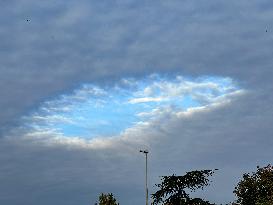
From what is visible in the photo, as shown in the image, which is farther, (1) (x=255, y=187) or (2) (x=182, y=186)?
(1) (x=255, y=187)

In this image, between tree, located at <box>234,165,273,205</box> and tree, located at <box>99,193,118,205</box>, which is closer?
tree, located at <box>99,193,118,205</box>

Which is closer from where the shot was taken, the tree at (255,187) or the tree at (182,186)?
the tree at (182,186)

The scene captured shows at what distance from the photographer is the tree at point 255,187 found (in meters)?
84.8

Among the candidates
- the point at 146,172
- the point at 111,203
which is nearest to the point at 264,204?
the point at 146,172

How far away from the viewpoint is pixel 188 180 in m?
52.1

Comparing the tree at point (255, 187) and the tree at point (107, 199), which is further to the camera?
the tree at point (255, 187)

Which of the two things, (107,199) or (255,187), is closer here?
(107,199)

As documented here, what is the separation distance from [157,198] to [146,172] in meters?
9.52

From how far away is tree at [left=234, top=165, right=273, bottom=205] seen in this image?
84.8m

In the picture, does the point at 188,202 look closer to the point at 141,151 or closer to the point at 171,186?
the point at 171,186

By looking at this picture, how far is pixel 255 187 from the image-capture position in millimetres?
86688

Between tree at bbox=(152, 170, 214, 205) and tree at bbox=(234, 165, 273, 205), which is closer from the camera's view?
tree at bbox=(152, 170, 214, 205)

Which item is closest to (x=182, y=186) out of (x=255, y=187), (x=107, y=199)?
(x=107, y=199)

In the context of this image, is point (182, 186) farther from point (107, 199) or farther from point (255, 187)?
point (255, 187)
